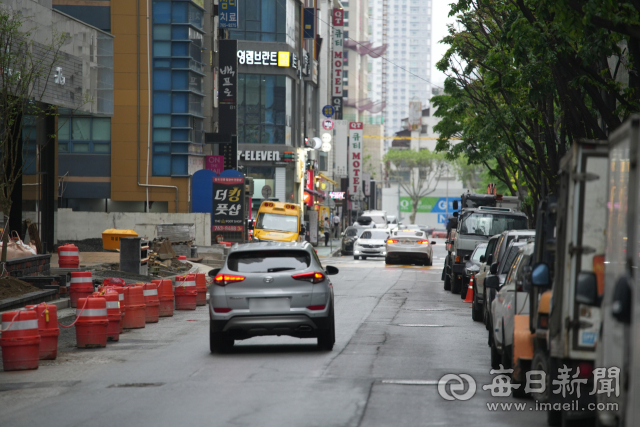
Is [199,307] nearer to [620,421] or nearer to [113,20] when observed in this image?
[620,421]

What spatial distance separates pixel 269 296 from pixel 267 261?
21.3 inches

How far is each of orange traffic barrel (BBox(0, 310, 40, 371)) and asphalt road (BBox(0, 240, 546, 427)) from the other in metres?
0.24

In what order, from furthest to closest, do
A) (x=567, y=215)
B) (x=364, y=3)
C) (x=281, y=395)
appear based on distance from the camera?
(x=364, y=3) → (x=281, y=395) → (x=567, y=215)

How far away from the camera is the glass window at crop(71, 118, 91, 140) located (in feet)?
145

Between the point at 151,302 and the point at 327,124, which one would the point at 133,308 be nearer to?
the point at 151,302

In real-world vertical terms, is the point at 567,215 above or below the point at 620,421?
above

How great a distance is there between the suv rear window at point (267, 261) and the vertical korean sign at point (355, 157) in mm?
86791

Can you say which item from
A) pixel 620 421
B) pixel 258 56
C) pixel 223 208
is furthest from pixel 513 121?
pixel 258 56

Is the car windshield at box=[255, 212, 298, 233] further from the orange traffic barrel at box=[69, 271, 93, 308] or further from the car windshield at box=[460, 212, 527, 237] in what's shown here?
the orange traffic barrel at box=[69, 271, 93, 308]

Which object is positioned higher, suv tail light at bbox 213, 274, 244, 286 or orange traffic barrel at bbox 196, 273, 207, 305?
suv tail light at bbox 213, 274, 244, 286

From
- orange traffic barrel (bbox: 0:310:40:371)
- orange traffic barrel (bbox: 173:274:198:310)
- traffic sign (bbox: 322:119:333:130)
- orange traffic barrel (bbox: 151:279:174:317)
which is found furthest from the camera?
traffic sign (bbox: 322:119:333:130)

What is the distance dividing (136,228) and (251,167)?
27457 mm

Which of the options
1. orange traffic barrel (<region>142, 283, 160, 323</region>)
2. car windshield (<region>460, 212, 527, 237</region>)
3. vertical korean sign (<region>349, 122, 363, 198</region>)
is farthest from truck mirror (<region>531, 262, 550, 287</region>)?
vertical korean sign (<region>349, 122, 363, 198</region>)

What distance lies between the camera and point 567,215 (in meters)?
6.96
